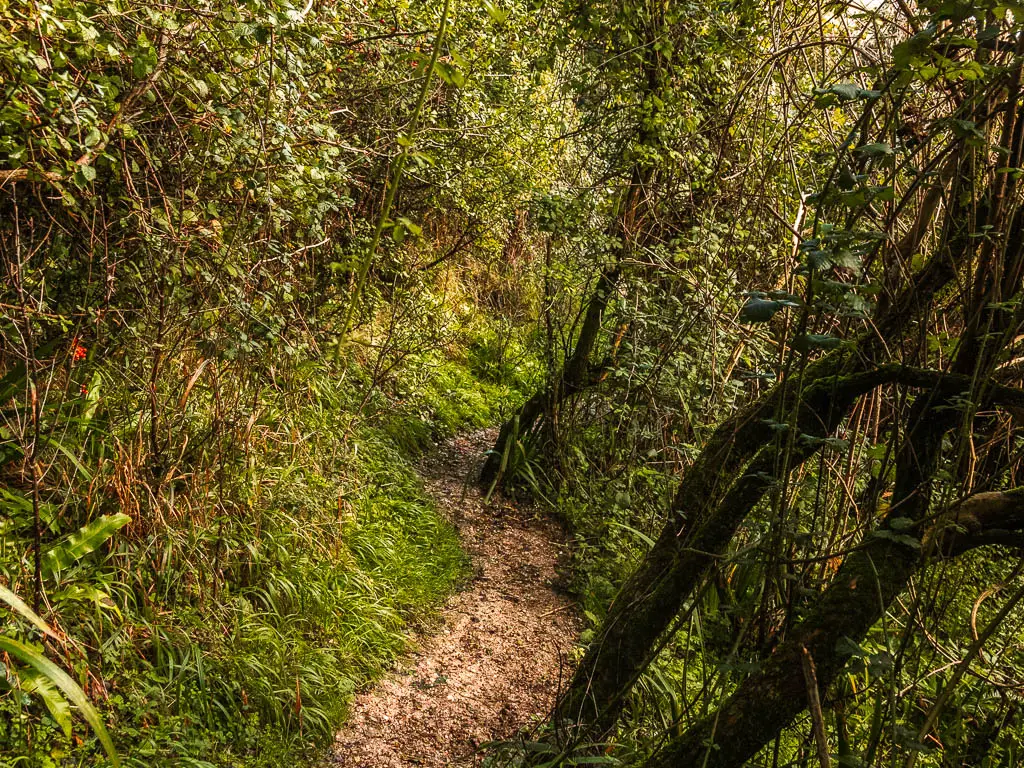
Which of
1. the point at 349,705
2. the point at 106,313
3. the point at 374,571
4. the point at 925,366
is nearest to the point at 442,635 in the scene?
the point at 374,571

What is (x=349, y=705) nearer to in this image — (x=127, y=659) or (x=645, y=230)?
(x=127, y=659)

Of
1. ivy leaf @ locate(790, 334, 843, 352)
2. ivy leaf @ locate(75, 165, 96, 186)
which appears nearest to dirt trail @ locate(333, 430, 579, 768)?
ivy leaf @ locate(790, 334, 843, 352)

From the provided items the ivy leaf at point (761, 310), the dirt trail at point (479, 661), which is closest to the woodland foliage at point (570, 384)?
the ivy leaf at point (761, 310)

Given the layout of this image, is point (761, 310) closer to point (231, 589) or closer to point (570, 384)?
point (231, 589)

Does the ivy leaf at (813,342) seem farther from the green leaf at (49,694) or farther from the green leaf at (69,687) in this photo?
the green leaf at (49,694)

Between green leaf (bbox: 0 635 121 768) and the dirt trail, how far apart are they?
154 centimetres

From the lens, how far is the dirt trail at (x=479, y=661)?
3.37 meters

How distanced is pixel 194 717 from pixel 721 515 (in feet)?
7.36

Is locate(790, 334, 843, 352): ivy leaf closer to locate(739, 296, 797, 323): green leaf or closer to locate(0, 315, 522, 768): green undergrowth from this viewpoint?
locate(739, 296, 797, 323): green leaf

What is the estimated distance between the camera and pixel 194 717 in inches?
111

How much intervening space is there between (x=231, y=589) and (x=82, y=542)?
0.81 metres

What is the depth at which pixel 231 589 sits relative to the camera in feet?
11.4

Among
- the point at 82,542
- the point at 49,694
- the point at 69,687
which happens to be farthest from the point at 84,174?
the point at 49,694

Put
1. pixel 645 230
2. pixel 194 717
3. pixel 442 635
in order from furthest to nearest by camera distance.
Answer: pixel 645 230
pixel 442 635
pixel 194 717
